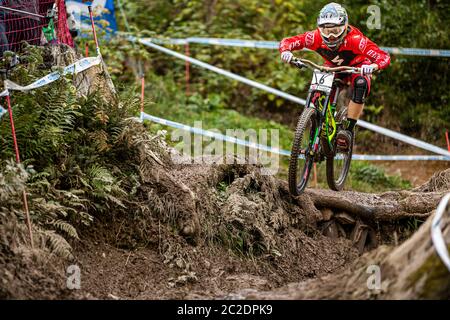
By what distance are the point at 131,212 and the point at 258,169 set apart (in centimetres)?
193

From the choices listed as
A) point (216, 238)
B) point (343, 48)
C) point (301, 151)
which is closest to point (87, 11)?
point (343, 48)

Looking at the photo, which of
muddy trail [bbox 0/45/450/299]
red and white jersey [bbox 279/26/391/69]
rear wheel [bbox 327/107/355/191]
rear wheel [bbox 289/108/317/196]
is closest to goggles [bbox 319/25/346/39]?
red and white jersey [bbox 279/26/391/69]

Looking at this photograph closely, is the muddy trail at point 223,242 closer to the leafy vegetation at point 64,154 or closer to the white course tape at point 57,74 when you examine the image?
the leafy vegetation at point 64,154

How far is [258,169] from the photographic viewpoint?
23.0ft

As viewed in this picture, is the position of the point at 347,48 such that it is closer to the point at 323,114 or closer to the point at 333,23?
the point at 333,23

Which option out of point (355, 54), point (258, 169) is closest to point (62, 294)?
point (258, 169)

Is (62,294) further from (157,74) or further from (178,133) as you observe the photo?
(157,74)

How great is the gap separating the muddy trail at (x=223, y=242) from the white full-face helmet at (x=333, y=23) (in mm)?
1653

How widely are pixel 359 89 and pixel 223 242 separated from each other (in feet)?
8.24

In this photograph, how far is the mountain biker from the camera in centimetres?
673

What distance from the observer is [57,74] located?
5691 millimetres

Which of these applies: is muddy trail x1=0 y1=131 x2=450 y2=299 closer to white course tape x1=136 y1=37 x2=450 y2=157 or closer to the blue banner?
white course tape x1=136 y1=37 x2=450 y2=157

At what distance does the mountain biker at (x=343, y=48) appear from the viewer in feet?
22.1

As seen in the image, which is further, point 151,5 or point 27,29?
point 151,5
